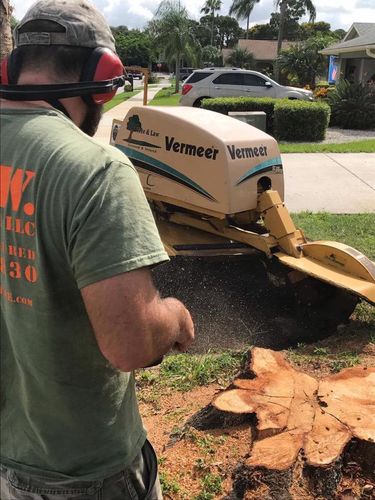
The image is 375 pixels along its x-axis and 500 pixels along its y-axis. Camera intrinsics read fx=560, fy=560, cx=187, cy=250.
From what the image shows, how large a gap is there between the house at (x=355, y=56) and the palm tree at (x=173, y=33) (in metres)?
10.2

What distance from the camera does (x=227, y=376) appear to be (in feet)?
11.0

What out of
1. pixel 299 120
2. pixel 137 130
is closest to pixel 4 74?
pixel 137 130

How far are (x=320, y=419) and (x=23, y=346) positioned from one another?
5.22 feet

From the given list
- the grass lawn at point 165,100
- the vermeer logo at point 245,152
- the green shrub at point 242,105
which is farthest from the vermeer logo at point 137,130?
the grass lawn at point 165,100

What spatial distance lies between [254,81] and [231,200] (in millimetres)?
14586

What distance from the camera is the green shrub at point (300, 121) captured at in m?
13.7

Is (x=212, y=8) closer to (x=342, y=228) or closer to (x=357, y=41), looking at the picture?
(x=357, y=41)

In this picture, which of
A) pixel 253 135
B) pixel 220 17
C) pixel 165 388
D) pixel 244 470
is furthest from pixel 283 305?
pixel 220 17

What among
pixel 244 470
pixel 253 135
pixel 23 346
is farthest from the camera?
pixel 253 135

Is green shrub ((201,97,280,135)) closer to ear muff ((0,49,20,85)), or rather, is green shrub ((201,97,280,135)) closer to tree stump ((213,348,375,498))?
tree stump ((213,348,375,498))

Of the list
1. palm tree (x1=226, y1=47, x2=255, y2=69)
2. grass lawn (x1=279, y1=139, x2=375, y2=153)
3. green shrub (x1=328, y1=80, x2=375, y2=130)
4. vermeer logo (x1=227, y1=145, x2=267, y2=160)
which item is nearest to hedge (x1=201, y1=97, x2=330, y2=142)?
grass lawn (x1=279, y1=139, x2=375, y2=153)

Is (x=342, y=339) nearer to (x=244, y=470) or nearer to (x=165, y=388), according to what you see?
(x=165, y=388)

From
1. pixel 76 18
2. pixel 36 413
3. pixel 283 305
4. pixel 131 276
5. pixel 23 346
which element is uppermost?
pixel 76 18

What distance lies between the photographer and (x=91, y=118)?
141 centimetres
